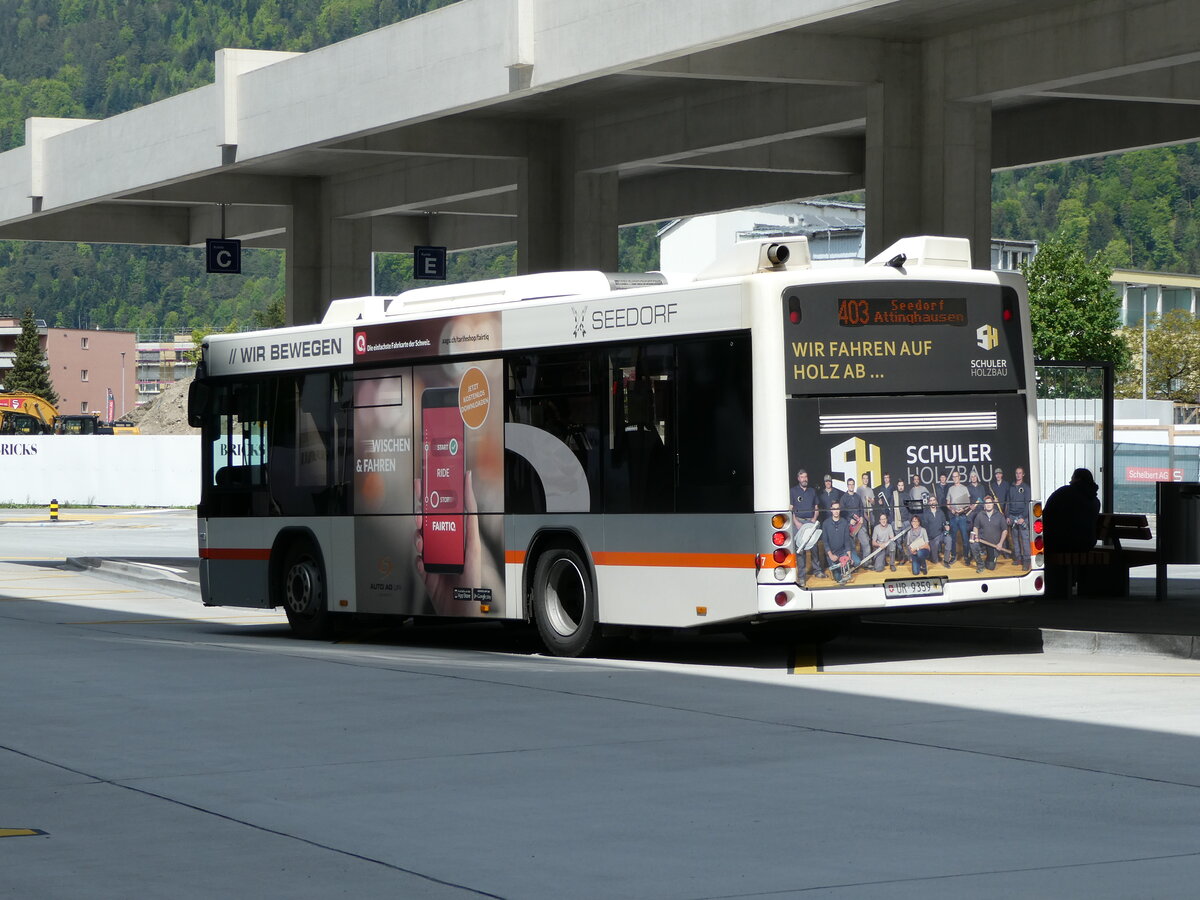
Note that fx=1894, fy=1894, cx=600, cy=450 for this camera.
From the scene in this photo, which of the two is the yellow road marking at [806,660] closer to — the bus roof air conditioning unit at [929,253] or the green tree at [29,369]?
the bus roof air conditioning unit at [929,253]

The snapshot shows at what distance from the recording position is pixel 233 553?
66.4 ft

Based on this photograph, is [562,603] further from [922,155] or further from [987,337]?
[922,155]

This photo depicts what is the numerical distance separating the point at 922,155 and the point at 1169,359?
102088mm

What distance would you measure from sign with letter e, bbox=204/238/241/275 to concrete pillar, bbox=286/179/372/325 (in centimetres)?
155

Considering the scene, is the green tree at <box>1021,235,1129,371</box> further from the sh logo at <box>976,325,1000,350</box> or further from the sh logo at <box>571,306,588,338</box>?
the sh logo at <box>571,306,588,338</box>

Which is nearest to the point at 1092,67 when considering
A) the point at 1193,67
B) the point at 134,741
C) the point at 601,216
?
the point at 1193,67

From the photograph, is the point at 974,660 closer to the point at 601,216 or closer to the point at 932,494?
the point at 932,494

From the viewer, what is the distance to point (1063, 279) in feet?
367

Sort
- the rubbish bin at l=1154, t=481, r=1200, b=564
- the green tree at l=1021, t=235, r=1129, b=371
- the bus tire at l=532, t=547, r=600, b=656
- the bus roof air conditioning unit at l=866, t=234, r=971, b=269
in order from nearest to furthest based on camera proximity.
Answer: the bus roof air conditioning unit at l=866, t=234, r=971, b=269 → the bus tire at l=532, t=547, r=600, b=656 → the rubbish bin at l=1154, t=481, r=1200, b=564 → the green tree at l=1021, t=235, r=1129, b=371

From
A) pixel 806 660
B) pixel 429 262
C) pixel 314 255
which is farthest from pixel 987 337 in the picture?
pixel 429 262

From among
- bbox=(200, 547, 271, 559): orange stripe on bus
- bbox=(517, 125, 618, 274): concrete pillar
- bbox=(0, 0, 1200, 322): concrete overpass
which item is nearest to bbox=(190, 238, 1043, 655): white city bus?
bbox=(200, 547, 271, 559): orange stripe on bus

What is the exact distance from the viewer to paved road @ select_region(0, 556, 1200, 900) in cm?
750

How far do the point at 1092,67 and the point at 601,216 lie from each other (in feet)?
32.4

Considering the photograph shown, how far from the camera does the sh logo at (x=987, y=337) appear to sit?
1556cm
